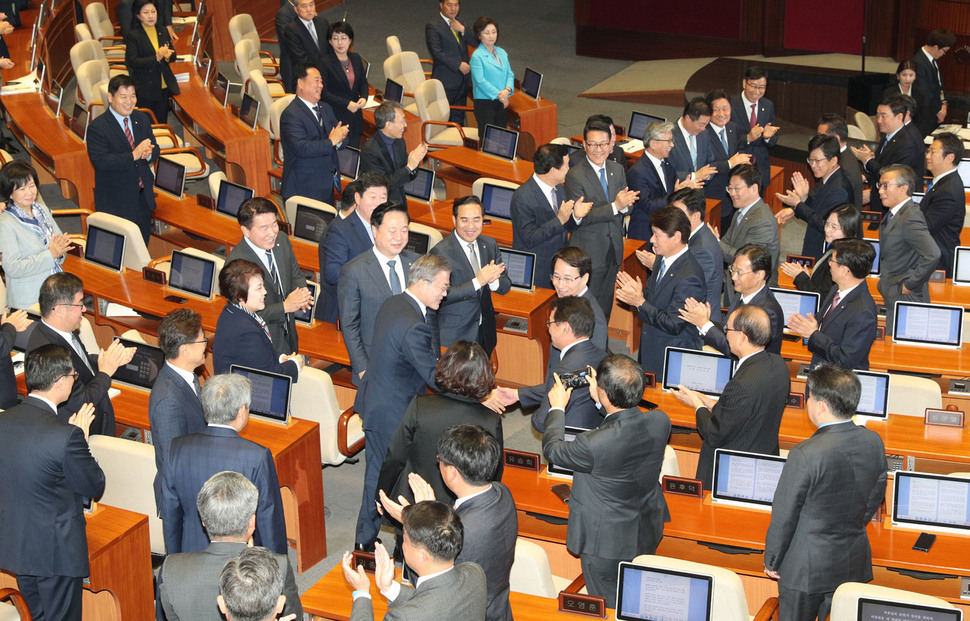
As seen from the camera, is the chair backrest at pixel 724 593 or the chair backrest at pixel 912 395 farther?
the chair backrest at pixel 912 395

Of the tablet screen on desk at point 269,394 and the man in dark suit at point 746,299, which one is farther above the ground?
the man in dark suit at point 746,299

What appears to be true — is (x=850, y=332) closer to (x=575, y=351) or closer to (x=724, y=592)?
(x=575, y=351)

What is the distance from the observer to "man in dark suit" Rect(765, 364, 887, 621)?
3.85m

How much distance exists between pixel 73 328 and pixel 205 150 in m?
6.45

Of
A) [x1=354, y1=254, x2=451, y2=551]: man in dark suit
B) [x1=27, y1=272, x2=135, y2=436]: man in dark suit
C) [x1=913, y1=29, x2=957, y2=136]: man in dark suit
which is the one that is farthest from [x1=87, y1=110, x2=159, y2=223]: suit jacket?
[x1=913, y1=29, x2=957, y2=136]: man in dark suit

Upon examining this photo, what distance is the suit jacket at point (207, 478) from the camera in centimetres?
398

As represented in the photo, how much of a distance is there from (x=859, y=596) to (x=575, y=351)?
1439 mm

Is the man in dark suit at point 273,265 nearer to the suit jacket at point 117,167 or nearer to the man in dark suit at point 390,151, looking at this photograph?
the man in dark suit at point 390,151

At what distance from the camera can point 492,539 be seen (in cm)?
351

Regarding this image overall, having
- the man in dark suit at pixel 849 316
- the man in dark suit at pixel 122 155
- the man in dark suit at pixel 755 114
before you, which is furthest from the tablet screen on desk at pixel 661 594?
the man in dark suit at pixel 755 114

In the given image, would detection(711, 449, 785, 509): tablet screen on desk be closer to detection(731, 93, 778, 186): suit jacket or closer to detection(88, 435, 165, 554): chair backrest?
detection(88, 435, 165, 554): chair backrest

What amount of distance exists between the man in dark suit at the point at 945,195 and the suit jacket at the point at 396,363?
3.87 m

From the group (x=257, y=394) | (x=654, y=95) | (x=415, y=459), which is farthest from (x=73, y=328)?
(x=654, y=95)

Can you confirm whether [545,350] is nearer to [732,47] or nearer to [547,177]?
[547,177]
